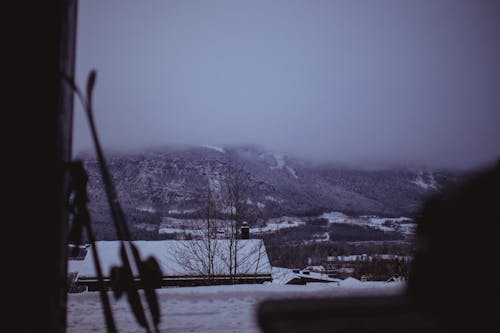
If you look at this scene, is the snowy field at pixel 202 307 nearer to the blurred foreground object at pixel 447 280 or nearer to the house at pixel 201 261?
the blurred foreground object at pixel 447 280

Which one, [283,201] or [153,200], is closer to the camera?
[153,200]

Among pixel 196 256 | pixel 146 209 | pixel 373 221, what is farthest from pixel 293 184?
pixel 196 256

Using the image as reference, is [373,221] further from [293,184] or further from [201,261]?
[201,261]

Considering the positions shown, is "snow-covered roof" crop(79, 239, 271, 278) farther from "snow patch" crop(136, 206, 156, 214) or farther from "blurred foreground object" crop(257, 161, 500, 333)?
"snow patch" crop(136, 206, 156, 214)

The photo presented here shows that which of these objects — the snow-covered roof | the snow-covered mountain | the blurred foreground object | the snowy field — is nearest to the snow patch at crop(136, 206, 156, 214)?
the snow-covered mountain

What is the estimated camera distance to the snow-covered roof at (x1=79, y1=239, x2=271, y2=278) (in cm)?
1783

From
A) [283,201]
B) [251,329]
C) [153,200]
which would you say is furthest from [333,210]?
[251,329]

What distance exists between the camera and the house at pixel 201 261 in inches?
682

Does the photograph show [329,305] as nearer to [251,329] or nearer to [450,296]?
[450,296]

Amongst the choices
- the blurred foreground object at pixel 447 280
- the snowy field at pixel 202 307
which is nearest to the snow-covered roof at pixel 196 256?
the snowy field at pixel 202 307

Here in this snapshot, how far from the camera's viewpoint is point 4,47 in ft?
3.86

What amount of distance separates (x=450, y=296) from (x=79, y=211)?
48.8 inches

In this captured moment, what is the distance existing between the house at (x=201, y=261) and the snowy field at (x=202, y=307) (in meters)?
13.0

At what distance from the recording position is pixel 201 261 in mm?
19297
